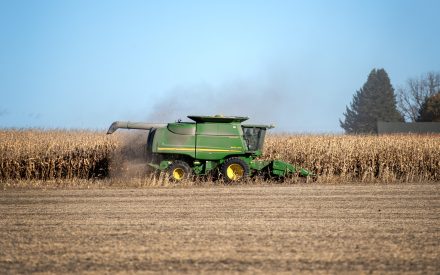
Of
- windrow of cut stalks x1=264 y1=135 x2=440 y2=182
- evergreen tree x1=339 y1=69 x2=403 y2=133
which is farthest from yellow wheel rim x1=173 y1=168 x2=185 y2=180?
evergreen tree x1=339 y1=69 x2=403 y2=133

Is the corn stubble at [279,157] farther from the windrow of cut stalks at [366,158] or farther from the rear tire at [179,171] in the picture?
the rear tire at [179,171]

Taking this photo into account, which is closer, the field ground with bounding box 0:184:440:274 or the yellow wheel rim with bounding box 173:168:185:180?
the field ground with bounding box 0:184:440:274

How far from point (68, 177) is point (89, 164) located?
2.80 feet

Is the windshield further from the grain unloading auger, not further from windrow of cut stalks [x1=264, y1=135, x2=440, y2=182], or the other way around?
windrow of cut stalks [x1=264, y1=135, x2=440, y2=182]

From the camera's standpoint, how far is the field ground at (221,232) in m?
7.34

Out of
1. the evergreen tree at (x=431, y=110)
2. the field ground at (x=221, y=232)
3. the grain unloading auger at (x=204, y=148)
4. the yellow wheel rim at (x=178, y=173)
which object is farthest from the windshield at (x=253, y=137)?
the evergreen tree at (x=431, y=110)

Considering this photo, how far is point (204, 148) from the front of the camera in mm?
18453

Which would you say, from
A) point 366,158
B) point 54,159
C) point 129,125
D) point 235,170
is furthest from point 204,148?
point 366,158

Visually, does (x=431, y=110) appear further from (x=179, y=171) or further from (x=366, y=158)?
(x=179, y=171)

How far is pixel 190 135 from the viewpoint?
726 inches

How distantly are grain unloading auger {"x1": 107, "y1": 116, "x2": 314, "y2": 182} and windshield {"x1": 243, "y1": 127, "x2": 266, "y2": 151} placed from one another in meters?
0.18

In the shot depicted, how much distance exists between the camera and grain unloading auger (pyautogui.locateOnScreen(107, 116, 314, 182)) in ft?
60.3

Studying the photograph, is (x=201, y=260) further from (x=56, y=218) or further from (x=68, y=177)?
(x=68, y=177)

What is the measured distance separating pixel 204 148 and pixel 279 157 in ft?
13.0
